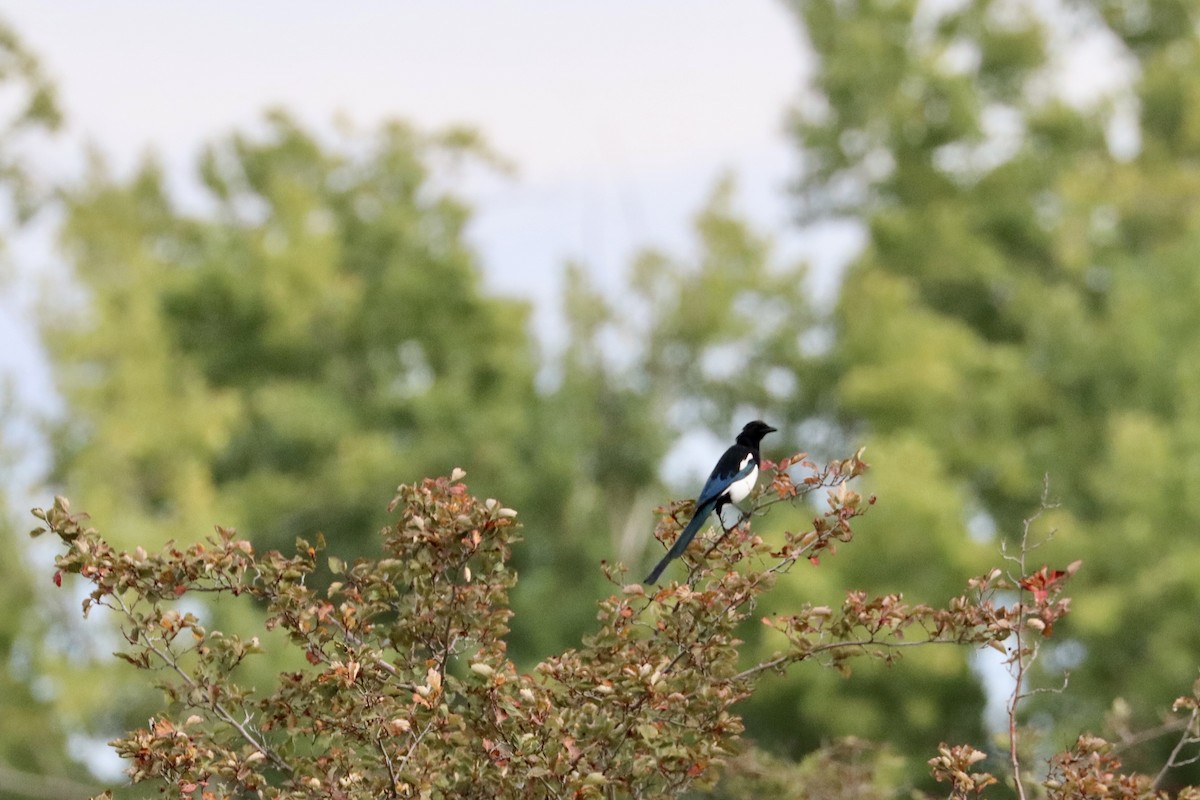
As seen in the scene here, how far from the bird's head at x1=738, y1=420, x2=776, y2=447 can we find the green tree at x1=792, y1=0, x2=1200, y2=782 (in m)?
11.1

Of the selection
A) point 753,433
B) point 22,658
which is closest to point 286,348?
point 22,658

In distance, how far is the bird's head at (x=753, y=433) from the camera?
784cm

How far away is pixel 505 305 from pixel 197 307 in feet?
Answer: 17.6

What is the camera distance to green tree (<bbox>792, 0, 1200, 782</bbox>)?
21406 mm

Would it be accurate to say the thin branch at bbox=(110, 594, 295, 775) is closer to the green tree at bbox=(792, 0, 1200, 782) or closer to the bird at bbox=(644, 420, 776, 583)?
the bird at bbox=(644, 420, 776, 583)

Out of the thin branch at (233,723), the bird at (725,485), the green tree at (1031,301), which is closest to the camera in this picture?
the thin branch at (233,723)

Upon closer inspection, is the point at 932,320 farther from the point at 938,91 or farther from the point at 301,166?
the point at 301,166

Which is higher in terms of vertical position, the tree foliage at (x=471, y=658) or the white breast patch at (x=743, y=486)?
the white breast patch at (x=743, y=486)

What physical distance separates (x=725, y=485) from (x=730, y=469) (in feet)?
0.67

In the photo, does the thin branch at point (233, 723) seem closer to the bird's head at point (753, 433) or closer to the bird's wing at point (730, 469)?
the bird's wing at point (730, 469)

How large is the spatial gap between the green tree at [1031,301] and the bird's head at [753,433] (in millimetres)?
11138

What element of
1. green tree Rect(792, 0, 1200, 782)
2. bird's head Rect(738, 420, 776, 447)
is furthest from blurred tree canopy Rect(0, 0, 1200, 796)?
bird's head Rect(738, 420, 776, 447)

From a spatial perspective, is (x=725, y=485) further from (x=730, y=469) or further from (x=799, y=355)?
(x=799, y=355)

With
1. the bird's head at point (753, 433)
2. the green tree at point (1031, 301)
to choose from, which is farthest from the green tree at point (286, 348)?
the bird's head at point (753, 433)
